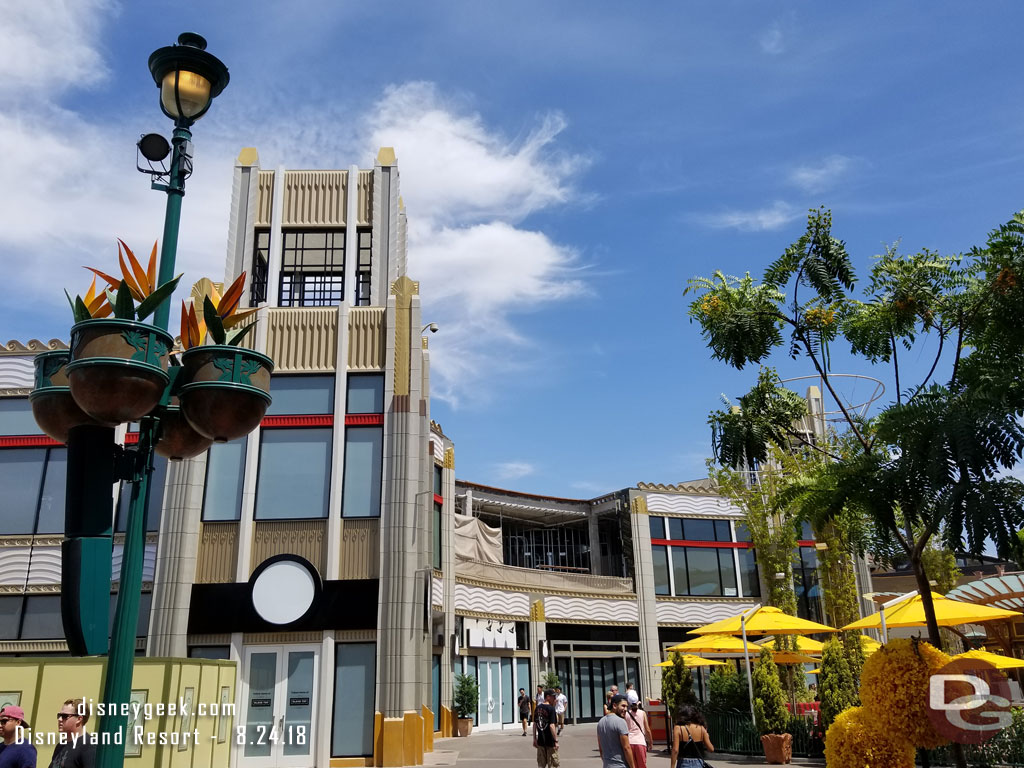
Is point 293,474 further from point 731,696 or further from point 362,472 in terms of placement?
point 731,696

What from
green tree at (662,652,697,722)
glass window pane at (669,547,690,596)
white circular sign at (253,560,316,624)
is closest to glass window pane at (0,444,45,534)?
white circular sign at (253,560,316,624)

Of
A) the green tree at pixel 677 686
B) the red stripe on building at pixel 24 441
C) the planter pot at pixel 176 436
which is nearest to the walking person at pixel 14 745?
the planter pot at pixel 176 436

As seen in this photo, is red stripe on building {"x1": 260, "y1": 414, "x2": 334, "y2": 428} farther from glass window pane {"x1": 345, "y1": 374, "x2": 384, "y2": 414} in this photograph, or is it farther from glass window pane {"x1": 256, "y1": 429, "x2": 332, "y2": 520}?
glass window pane {"x1": 345, "y1": 374, "x2": 384, "y2": 414}

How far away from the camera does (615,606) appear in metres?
37.8

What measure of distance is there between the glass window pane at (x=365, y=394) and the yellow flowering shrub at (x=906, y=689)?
48.4 feet

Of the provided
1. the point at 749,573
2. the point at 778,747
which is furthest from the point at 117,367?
the point at 749,573

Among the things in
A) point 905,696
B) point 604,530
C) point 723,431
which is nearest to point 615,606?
point 604,530

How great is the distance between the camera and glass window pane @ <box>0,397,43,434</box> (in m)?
23.2

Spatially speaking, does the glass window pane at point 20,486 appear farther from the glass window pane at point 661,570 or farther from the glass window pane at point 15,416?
the glass window pane at point 661,570

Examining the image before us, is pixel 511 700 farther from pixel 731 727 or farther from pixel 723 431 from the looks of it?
pixel 723 431

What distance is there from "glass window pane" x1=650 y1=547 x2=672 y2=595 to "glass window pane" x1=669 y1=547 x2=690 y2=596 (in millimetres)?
353

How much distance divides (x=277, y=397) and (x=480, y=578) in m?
14.2

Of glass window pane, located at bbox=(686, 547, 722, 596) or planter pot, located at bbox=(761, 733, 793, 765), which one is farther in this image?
glass window pane, located at bbox=(686, 547, 722, 596)

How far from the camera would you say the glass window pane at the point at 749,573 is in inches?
1597
